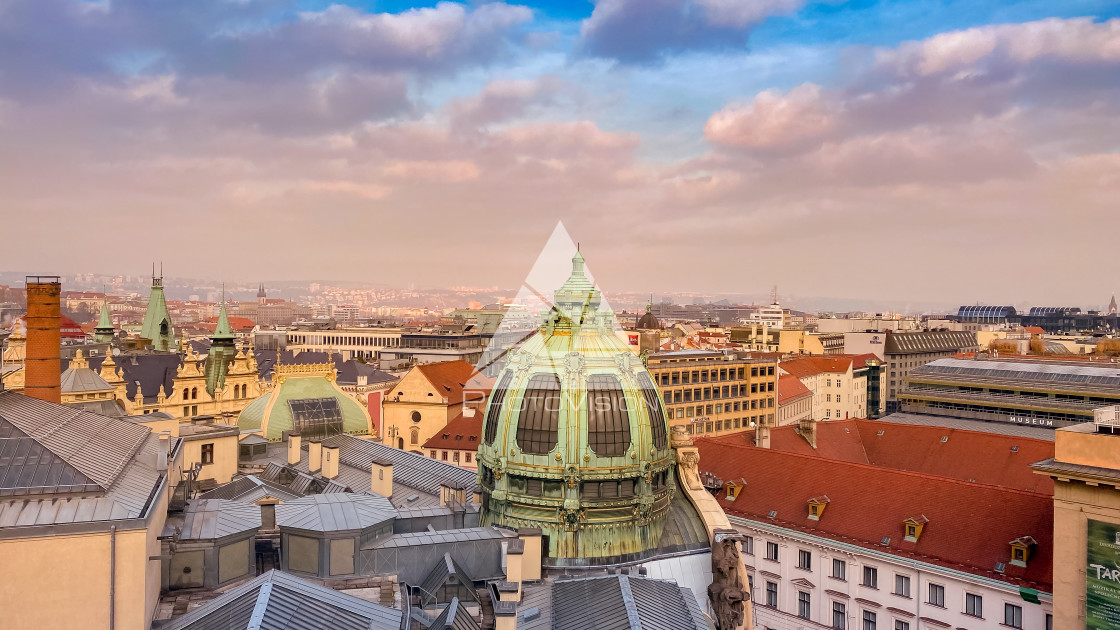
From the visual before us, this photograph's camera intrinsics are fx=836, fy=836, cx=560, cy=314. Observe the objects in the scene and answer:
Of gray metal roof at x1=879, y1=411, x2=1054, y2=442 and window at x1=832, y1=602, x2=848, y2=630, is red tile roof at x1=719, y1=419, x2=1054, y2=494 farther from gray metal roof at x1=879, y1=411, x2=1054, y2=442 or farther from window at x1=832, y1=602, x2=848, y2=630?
window at x1=832, y1=602, x2=848, y2=630

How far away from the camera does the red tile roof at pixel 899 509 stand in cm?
3966

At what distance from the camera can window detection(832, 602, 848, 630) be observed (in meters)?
43.8

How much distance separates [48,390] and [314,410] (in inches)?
1015

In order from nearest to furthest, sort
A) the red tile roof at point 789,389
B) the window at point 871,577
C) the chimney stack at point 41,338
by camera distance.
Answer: the chimney stack at point 41,338 < the window at point 871,577 < the red tile roof at point 789,389

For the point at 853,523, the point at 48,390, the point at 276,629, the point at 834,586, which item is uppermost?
the point at 48,390

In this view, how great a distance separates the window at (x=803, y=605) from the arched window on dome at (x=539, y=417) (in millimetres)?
22209

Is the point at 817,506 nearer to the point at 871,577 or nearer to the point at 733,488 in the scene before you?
the point at 871,577

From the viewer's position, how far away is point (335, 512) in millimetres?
30594

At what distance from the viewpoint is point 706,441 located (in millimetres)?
59219

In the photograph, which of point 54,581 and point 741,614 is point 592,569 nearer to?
point 741,614

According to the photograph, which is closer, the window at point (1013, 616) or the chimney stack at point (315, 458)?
the window at point (1013, 616)

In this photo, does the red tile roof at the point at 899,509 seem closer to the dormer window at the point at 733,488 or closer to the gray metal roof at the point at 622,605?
the dormer window at the point at 733,488

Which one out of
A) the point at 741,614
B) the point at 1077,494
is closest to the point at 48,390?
the point at 741,614

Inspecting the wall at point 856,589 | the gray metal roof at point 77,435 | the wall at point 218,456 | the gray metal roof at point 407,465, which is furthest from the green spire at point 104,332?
the wall at point 856,589
